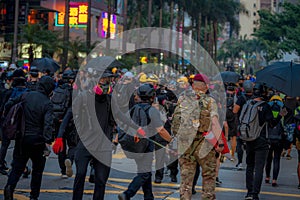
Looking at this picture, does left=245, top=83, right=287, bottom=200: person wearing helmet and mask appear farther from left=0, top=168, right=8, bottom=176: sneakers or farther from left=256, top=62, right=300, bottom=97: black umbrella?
left=0, top=168, right=8, bottom=176: sneakers

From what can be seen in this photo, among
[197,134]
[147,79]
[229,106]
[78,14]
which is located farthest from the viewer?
[78,14]

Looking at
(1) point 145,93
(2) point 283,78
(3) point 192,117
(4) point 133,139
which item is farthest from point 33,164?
(2) point 283,78

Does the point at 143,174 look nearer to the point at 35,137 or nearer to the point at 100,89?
the point at 100,89

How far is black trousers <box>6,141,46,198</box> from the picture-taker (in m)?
9.13

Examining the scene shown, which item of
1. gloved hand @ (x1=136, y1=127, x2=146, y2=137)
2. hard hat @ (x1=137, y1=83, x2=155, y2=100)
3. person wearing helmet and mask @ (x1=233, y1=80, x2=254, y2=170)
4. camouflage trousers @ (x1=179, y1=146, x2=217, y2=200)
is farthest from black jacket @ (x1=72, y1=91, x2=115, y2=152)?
person wearing helmet and mask @ (x1=233, y1=80, x2=254, y2=170)

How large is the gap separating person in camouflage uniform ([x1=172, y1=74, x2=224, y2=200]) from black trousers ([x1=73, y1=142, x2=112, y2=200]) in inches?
40.4

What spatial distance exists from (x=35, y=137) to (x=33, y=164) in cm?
39

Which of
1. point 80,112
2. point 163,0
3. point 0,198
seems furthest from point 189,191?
point 163,0

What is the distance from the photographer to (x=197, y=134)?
8.66 meters

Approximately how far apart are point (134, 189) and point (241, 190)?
11.4ft

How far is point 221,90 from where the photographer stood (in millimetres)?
12641

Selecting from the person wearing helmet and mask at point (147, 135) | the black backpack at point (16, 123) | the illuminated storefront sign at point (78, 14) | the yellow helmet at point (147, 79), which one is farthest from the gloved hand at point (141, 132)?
Answer: the illuminated storefront sign at point (78, 14)

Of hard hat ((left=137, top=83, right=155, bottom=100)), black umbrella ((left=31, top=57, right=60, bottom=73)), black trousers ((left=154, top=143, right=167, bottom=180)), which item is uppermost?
black umbrella ((left=31, top=57, right=60, bottom=73))

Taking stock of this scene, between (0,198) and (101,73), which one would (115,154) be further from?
(101,73)
